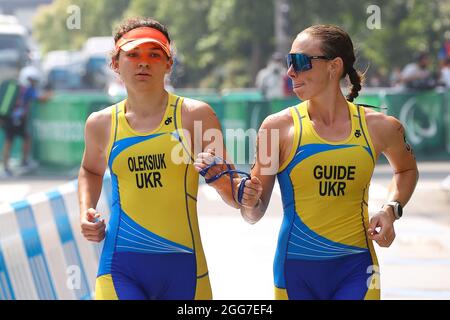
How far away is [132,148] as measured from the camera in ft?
16.4

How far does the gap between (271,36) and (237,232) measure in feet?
113

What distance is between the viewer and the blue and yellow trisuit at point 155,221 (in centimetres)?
496

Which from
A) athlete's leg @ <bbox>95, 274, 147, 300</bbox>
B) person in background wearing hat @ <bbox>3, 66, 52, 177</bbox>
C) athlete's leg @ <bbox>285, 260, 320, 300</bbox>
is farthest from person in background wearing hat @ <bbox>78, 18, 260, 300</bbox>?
person in background wearing hat @ <bbox>3, 66, 52, 177</bbox>

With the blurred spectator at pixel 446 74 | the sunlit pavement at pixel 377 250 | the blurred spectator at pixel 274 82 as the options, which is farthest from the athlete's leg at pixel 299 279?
the blurred spectator at pixel 274 82

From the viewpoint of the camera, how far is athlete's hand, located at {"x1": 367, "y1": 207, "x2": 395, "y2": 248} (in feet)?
15.7

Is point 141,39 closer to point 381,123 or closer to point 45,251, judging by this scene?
point 381,123

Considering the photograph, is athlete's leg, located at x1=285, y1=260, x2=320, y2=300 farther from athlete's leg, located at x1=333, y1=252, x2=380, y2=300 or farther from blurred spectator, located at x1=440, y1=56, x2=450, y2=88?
blurred spectator, located at x1=440, y1=56, x2=450, y2=88

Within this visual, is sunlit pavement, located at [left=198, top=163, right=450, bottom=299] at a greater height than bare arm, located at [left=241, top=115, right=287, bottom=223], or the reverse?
bare arm, located at [left=241, top=115, right=287, bottom=223]

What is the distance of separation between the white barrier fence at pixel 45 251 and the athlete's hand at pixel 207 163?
2.57 m

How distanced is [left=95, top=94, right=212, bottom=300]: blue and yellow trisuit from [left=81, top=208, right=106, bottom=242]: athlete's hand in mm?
63

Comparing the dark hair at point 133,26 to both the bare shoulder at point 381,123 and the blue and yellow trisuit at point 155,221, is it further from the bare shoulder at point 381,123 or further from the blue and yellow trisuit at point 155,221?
the bare shoulder at point 381,123

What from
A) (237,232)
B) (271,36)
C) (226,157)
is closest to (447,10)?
(271,36)

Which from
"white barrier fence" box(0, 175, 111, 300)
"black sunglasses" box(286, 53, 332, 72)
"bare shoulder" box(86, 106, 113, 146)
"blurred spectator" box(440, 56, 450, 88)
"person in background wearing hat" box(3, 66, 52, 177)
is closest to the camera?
"black sunglasses" box(286, 53, 332, 72)
